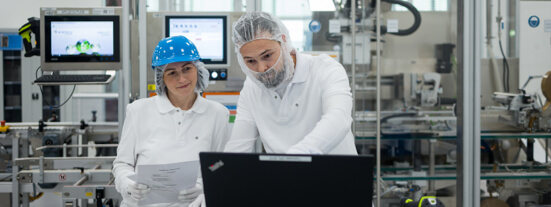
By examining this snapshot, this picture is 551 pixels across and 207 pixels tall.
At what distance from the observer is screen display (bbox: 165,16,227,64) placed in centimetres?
304

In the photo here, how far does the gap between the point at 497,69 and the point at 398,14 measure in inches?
39.1

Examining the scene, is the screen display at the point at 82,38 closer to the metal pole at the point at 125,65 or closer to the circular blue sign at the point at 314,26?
the metal pole at the point at 125,65

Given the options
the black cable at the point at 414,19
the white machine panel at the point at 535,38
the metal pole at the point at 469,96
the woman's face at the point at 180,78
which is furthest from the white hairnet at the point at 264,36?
the black cable at the point at 414,19

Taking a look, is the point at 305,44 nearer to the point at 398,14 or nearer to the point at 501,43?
the point at 398,14

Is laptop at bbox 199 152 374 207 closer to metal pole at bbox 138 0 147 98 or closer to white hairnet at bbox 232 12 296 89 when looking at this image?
white hairnet at bbox 232 12 296 89

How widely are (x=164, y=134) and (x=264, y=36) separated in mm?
656

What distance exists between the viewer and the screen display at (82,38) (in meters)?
3.04

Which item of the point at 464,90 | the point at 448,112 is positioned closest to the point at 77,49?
the point at 464,90

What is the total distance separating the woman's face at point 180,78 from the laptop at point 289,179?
0.99 m

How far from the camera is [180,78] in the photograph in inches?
78.7

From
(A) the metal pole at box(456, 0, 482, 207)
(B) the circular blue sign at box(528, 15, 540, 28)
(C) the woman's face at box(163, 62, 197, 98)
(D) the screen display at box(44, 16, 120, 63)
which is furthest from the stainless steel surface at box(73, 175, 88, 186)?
(B) the circular blue sign at box(528, 15, 540, 28)

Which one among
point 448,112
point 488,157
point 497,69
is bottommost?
point 488,157

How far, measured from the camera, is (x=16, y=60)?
6.57 meters

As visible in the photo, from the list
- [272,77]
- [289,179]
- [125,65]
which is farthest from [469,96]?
[125,65]
